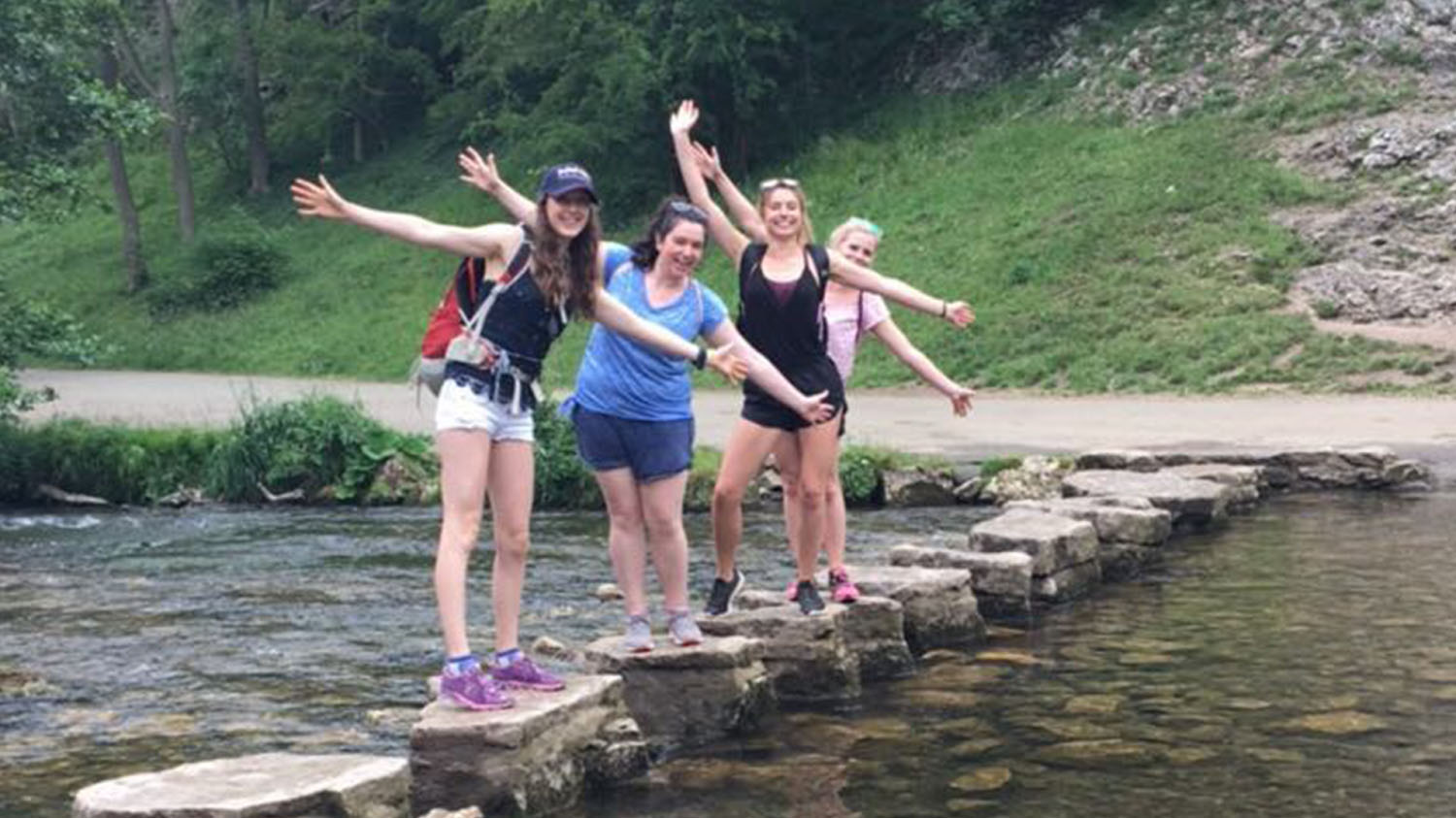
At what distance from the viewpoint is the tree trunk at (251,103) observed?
53188mm

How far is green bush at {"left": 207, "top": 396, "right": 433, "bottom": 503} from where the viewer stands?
1823 cm

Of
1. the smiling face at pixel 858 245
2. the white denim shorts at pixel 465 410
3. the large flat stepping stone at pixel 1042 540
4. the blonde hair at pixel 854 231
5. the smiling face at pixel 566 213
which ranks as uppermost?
the blonde hair at pixel 854 231

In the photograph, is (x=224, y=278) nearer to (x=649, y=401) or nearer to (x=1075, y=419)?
(x=1075, y=419)

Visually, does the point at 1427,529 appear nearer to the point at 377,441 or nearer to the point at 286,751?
the point at 286,751

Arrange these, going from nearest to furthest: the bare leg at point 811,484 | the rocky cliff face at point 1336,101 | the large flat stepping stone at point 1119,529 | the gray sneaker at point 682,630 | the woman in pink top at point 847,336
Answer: the gray sneaker at point 682,630 < the bare leg at point 811,484 < the woman in pink top at point 847,336 < the large flat stepping stone at point 1119,529 < the rocky cliff face at point 1336,101

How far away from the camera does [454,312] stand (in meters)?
6.72

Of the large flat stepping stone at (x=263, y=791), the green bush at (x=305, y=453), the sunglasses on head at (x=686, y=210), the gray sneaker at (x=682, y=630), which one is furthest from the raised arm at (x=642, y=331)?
the green bush at (x=305, y=453)

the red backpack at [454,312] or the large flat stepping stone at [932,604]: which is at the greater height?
the red backpack at [454,312]

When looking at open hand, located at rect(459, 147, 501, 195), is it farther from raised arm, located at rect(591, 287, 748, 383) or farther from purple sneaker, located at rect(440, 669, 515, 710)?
purple sneaker, located at rect(440, 669, 515, 710)

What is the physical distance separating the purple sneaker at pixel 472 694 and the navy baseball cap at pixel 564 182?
1769 mm

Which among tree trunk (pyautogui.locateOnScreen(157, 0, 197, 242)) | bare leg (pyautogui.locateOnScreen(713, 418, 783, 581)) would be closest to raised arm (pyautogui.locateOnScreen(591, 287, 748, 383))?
bare leg (pyautogui.locateOnScreen(713, 418, 783, 581))

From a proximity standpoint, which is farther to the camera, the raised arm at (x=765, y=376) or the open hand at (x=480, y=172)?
the raised arm at (x=765, y=376)

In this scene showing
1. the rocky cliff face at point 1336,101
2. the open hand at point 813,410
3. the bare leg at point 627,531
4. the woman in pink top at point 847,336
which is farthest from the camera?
the rocky cliff face at point 1336,101

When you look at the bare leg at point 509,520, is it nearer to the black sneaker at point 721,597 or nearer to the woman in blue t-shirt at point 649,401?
the woman in blue t-shirt at point 649,401
